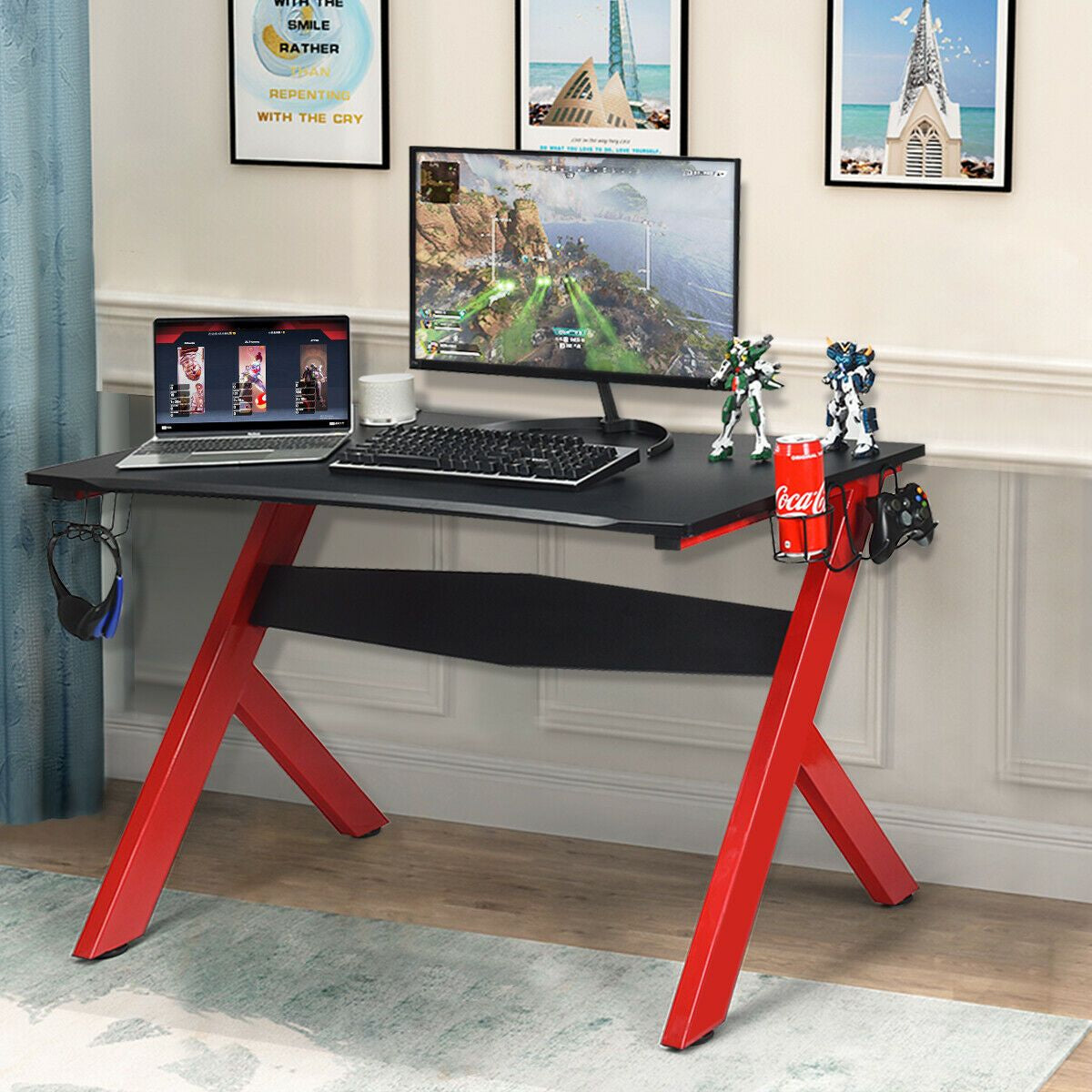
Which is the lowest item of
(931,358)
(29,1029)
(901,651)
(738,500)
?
(29,1029)

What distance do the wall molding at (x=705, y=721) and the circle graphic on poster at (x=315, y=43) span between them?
838 mm

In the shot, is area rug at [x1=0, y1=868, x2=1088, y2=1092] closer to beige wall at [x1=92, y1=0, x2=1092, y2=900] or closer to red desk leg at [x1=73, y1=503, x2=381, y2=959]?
red desk leg at [x1=73, y1=503, x2=381, y2=959]

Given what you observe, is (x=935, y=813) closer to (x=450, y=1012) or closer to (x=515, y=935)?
(x=515, y=935)

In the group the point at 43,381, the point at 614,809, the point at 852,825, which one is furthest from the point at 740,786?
the point at 43,381

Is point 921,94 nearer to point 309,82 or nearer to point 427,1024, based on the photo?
point 309,82

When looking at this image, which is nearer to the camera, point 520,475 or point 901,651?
point 520,475

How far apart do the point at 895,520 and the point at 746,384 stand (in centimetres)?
29

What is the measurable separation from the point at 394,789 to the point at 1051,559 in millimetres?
1235

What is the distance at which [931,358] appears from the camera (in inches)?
116

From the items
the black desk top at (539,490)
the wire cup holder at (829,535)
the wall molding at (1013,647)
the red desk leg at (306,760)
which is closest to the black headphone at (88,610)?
the black desk top at (539,490)

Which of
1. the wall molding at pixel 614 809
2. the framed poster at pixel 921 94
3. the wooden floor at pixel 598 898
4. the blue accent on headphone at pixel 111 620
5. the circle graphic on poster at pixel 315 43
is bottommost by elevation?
the wooden floor at pixel 598 898

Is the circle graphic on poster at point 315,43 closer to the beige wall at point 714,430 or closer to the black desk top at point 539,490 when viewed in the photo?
the beige wall at point 714,430

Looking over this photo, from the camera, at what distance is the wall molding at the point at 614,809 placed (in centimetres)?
309

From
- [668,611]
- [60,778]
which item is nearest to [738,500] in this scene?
[668,611]
